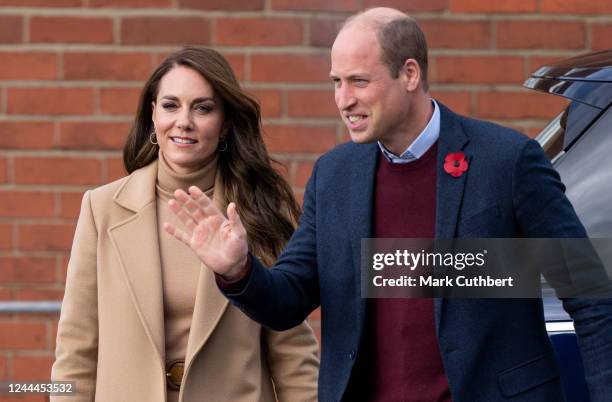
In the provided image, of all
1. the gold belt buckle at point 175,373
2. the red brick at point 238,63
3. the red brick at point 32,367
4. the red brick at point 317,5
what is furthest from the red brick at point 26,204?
the gold belt buckle at point 175,373

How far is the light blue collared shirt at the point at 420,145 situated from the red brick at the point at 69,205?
327 cm

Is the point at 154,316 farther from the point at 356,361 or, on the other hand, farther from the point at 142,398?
the point at 356,361

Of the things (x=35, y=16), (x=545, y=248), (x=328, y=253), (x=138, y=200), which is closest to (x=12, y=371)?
(x=35, y=16)

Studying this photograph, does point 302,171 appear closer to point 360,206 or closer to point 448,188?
point 360,206

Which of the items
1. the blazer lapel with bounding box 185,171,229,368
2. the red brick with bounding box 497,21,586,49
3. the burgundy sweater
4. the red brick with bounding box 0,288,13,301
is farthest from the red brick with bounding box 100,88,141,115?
the burgundy sweater

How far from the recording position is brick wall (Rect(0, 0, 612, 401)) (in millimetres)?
6832

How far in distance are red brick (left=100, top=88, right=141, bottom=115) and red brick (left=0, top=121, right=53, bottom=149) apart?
27 centimetres

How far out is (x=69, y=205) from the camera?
6.88 metres

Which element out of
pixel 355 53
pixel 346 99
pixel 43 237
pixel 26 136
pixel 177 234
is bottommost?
pixel 43 237

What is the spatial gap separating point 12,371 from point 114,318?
2.50m

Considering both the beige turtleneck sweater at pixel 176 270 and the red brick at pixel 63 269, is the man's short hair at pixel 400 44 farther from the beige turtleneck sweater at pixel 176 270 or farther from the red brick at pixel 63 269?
the red brick at pixel 63 269

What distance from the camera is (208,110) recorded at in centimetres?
465

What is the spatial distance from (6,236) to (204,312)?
263cm

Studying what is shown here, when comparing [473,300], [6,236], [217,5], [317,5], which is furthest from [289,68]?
[473,300]
